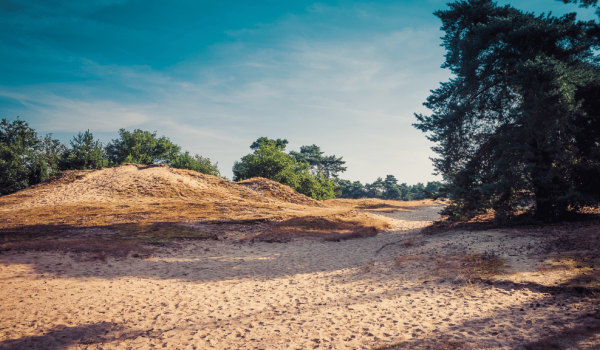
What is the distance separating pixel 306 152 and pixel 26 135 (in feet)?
198

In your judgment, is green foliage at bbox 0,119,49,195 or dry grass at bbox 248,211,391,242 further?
green foliage at bbox 0,119,49,195

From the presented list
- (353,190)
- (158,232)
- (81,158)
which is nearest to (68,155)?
(81,158)

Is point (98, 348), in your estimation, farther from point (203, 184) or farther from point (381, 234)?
point (203, 184)

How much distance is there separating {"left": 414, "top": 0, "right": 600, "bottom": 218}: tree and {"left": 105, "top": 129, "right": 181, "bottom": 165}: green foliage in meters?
56.9

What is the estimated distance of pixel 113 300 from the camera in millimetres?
7695

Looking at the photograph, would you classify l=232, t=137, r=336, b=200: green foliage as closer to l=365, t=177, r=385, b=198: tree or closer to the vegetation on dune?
the vegetation on dune

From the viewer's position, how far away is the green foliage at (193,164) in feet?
190

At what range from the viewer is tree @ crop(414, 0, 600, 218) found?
1312 cm

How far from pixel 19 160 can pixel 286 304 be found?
56577 mm

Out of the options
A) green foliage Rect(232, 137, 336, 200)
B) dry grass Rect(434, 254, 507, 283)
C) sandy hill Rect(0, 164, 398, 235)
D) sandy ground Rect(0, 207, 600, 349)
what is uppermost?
green foliage Rect(232, 137, 336, 200)

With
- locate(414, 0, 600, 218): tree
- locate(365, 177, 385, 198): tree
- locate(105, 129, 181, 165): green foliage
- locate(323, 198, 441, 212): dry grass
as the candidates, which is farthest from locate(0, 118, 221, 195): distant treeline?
locate(365, 177, 385, 198): tree

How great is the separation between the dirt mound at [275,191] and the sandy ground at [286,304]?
24.5m

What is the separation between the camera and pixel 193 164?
2275 inches

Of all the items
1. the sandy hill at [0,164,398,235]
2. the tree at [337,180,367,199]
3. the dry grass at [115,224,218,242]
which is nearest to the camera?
the dry grass at [115,224,218,242]
